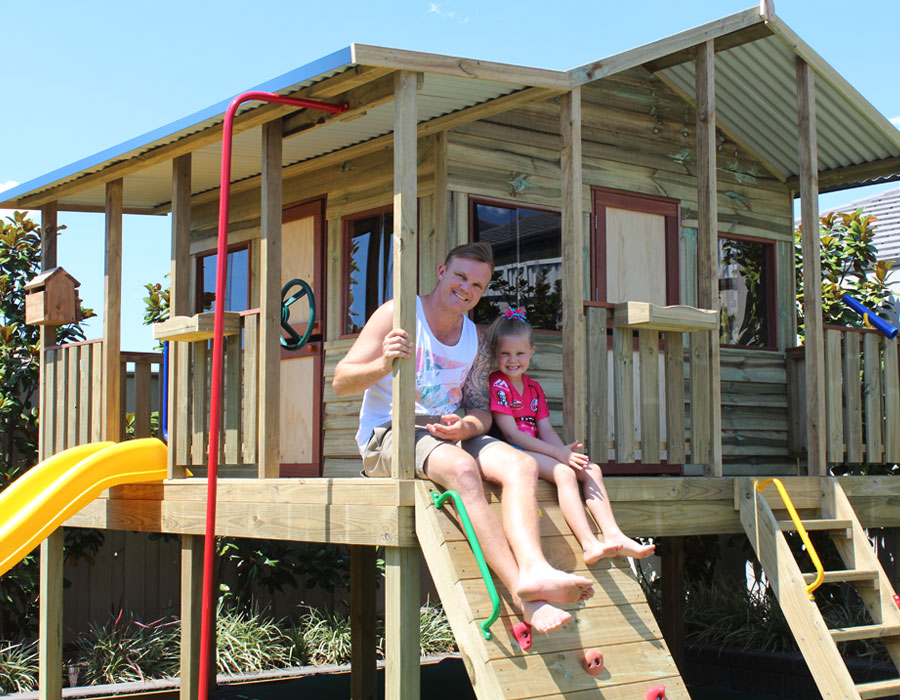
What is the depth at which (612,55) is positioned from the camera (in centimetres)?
637

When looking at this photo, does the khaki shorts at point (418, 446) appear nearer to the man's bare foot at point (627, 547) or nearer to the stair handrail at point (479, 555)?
the stair handrail at point (479, 555)

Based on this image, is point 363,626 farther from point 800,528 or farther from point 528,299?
point 800,528

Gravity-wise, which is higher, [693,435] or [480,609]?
[693,435]

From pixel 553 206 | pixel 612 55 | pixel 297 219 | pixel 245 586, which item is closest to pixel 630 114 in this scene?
A: pixel 553 206

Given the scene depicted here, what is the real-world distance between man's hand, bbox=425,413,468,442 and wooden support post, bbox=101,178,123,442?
330cm

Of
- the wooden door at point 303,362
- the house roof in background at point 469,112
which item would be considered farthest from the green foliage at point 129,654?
the house roof in background at point 469,112

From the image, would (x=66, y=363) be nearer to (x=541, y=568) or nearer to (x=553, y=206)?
(x=553, y=206)

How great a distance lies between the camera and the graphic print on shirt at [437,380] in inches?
209

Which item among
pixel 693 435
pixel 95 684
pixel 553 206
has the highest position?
pixel 553 206

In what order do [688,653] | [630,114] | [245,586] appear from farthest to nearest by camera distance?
1. [245,586]
2. [688,653]
3. [630,114]

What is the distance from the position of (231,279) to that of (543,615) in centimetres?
563

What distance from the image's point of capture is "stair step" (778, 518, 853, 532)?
6234mm

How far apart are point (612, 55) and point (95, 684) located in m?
6.22

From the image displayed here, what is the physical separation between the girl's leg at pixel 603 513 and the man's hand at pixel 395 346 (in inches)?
39.7
